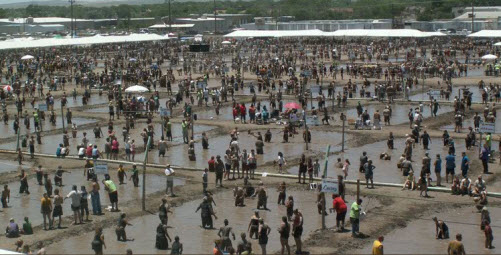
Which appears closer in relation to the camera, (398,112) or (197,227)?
(197,227)

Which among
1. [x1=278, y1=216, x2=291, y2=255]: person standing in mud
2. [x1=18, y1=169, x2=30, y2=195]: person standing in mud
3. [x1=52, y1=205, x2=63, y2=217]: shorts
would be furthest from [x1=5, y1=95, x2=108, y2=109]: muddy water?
[x1=278, y1=216, x2=291, y2=255]: person standing in mud

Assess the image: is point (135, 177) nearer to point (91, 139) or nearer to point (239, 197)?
point (239, 197)

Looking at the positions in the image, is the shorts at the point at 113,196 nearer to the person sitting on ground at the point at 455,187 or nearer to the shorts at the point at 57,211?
the shorts at the point at 57,211

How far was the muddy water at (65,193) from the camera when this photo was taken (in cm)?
2459

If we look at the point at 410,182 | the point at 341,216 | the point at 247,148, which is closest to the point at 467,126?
the point at 247,148

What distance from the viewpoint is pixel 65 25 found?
197 meters

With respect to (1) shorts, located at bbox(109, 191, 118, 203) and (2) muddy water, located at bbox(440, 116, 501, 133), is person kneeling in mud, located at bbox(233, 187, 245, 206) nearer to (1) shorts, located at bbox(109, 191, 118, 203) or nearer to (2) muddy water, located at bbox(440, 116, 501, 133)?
(1) shorts, located at bbox(109, 191, 118, 203)

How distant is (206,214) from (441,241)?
5933mm

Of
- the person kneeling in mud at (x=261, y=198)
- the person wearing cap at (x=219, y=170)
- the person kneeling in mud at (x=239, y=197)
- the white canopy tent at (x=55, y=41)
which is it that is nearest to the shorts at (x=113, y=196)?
the person kneeling in mud at (x=239, y=197)

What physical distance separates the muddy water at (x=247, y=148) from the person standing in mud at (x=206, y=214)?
9665 millimetres

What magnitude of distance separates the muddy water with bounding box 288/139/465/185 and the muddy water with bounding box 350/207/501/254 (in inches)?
172

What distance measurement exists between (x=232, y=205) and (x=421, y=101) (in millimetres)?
26492

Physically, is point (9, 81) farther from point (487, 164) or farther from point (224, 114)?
point (487, 164)

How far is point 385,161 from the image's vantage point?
105ft
